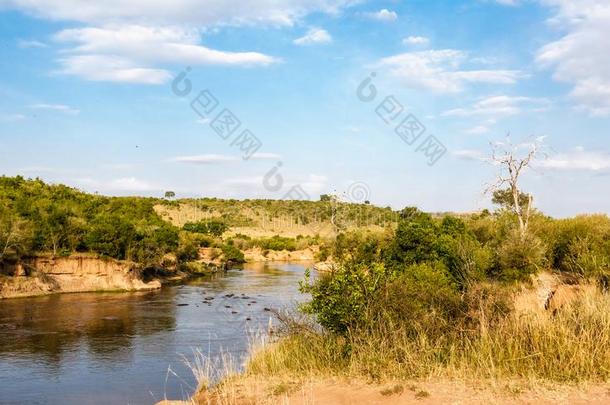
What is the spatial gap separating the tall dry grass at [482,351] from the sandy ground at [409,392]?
29 cm

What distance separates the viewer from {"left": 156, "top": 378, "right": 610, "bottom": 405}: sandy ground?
36.4ft

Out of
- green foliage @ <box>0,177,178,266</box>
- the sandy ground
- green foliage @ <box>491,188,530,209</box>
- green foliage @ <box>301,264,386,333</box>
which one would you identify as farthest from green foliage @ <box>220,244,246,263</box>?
the sandy ground

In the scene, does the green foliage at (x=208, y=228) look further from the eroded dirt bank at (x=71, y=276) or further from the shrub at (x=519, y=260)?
the shrub at (x=519, y=260)

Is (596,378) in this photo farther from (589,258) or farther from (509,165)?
(509,165)

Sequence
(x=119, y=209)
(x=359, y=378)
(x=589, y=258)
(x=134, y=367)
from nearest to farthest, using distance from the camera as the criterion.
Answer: (x=359, y=378) → (x=134, y=367) → (x=589, y=258) → (x=119, y=209)

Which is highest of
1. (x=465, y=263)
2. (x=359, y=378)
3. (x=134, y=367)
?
(x=465, y=263)

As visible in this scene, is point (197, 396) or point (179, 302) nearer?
point (197, 396)

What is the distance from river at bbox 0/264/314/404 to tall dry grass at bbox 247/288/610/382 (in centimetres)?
377

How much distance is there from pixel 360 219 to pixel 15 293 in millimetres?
90213

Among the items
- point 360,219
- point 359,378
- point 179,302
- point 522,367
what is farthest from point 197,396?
point 360,219

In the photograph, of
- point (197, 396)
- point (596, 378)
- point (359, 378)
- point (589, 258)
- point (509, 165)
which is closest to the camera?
point (596, 378)

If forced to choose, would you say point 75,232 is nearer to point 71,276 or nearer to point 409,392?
point 71,276

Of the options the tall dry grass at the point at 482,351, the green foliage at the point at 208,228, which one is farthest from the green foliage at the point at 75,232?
the tall dry grass at the point at 482,351

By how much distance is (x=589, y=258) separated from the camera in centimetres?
2694
